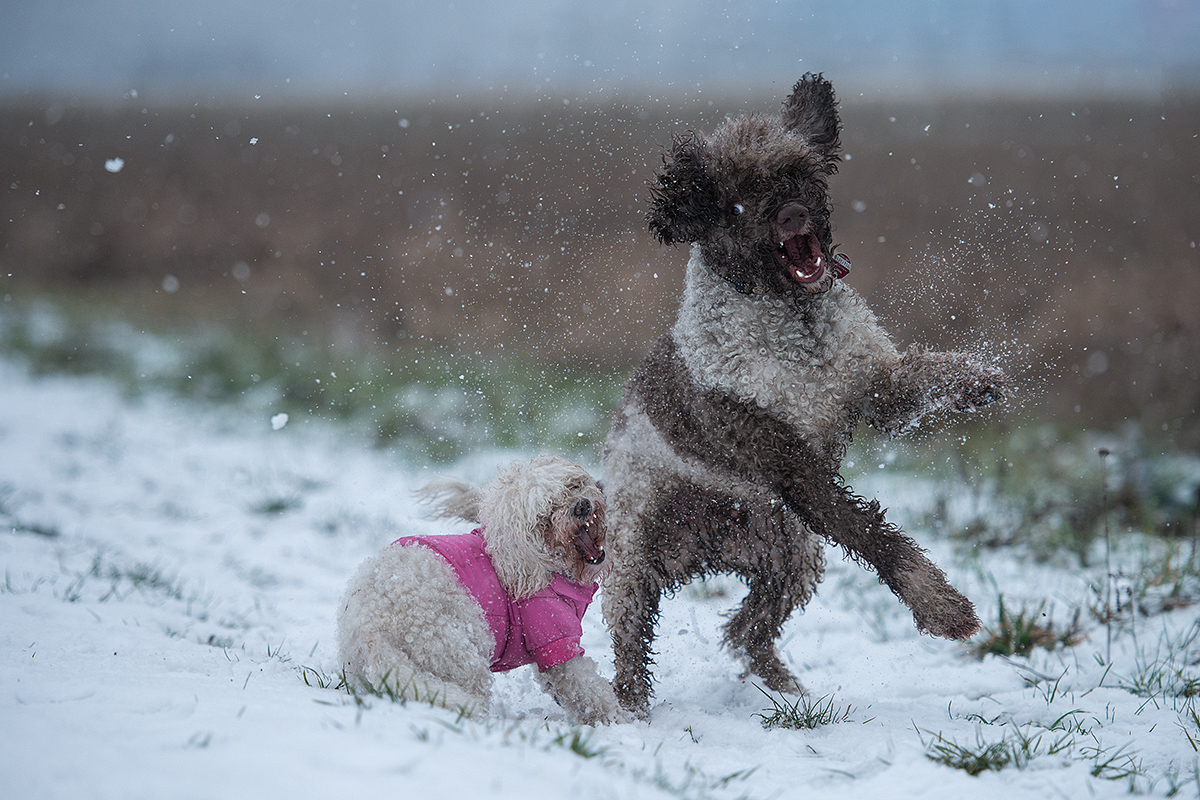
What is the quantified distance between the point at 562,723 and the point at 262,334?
9.04 m

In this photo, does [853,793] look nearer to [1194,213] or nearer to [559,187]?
[559,187]

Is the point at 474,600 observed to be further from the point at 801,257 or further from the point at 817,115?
the point at 817,115

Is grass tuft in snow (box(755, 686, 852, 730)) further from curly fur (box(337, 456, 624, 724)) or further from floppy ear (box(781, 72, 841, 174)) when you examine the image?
floppy ear (box(781, 72, 841, 174))

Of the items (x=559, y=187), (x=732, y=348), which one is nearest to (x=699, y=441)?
(x=732, y=348)

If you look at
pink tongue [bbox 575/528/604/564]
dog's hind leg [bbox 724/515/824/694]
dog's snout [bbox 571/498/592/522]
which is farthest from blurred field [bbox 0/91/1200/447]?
pink tongue [bbox 575/528/604/564]

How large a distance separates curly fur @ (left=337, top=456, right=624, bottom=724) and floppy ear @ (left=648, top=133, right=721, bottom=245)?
88 cm

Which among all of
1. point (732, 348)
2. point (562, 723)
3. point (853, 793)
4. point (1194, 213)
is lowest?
point (562, 723)

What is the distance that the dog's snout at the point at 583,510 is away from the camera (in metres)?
2.54

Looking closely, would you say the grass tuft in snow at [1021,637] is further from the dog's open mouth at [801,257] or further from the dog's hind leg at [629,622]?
the dog's open mouth at [801,257]

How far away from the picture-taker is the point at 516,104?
972 centimetres

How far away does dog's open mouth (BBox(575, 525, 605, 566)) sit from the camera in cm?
257

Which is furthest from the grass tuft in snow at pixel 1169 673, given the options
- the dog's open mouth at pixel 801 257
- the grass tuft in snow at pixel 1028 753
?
the dog's open mouth at pixel 801 257

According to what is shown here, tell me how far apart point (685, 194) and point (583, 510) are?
1.08m

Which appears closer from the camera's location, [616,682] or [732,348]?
[732,348]
